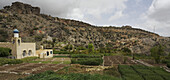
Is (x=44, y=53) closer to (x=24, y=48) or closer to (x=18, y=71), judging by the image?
(x=24, y=48)

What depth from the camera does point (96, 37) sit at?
70438mm

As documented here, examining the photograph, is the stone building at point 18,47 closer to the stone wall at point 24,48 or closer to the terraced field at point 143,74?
the stone wall at point 24,48

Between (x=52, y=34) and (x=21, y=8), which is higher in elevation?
(x=21, y=8)

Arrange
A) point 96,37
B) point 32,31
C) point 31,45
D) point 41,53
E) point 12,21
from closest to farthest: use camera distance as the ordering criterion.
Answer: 1. point 31,45
2. point 41,53
3. point 12,21
4. point 32,31
5. point 96,37

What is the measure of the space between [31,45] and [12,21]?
125ft

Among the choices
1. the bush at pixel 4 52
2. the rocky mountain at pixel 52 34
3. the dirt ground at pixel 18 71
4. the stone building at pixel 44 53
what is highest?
the rocky mountain at pixel 52 34

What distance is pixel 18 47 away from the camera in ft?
74.5

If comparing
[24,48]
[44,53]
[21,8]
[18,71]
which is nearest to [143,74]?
[18,71]

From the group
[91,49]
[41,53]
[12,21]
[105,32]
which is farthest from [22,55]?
[105,32]

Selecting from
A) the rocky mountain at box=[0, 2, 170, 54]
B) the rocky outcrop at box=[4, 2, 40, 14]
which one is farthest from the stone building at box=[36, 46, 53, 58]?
the rocky outcrop at box=[4, 2, 40, 14]

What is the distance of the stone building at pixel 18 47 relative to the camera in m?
22.3

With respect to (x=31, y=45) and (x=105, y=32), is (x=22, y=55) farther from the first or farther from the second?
(x=105, y=32)

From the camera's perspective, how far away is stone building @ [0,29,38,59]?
2228cm

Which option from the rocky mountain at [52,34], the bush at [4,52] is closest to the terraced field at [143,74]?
the bush at [4,52]
